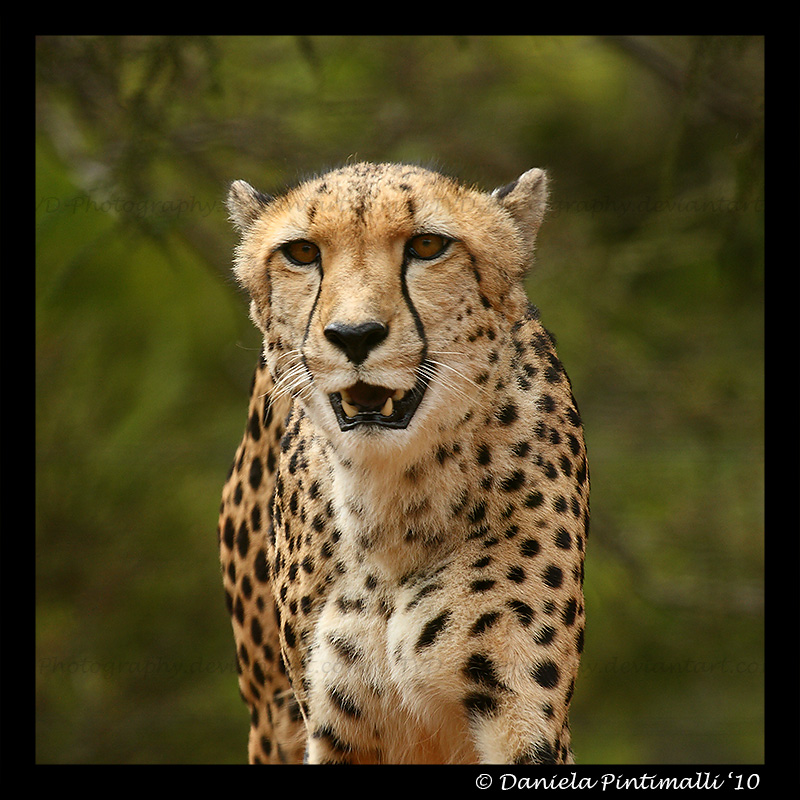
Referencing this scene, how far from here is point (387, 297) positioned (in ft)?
7.06

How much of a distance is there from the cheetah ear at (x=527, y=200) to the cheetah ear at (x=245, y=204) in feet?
1.65

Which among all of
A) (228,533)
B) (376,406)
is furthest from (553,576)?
(228,533)

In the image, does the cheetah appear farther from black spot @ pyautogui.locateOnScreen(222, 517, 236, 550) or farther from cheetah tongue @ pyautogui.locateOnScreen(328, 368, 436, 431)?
black spot @ pyautogui.locateOnScreen(222, 517, 236, 550)

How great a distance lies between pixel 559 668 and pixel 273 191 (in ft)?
3.92

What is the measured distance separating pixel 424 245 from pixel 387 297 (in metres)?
0.16

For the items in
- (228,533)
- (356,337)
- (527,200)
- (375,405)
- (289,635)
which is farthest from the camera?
(228,533)

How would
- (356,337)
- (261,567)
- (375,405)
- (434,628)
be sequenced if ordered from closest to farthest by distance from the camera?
(356,337) < (375,405) < (434,628) < (261,567)

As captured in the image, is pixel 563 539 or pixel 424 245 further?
pixel 563 539

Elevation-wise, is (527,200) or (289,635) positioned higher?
(527,200)

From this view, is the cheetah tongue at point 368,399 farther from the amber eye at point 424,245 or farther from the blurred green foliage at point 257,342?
the blurred green foliage at point 257,342

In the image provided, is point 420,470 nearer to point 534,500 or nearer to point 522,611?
point 534,500

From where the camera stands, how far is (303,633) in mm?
2551

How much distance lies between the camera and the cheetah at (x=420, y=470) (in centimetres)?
221

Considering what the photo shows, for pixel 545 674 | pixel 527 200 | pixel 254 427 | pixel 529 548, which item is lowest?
pixel 545 674
